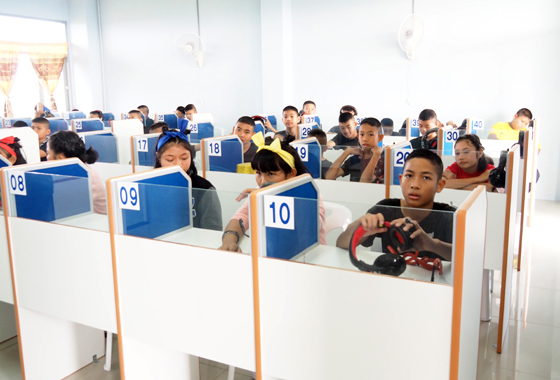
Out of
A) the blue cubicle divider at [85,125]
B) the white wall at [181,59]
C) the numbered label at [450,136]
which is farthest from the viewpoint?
the white wall at [181,59]

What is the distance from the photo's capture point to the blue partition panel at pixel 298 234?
167cm

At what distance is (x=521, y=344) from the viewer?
2.85 m

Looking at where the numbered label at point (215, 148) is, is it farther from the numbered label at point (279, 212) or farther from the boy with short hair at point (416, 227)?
the boy with short hair at point (416, 227)

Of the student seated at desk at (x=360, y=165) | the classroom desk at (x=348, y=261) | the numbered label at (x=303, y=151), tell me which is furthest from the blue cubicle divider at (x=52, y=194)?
the student seated at desk at (x=360, y=165)

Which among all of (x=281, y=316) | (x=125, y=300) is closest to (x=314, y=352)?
(x=281, y=316)

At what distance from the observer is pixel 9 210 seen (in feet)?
7.97

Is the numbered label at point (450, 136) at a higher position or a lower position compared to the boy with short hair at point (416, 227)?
higher

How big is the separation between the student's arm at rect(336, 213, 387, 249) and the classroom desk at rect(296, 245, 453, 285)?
0.03 meters

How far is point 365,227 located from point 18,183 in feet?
5.64

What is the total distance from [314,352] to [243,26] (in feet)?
26.1

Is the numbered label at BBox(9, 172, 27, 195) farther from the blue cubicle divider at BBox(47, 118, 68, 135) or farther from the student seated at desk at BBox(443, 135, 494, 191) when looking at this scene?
the blue cubicle divider at BBox(47, 118, 68, 135)

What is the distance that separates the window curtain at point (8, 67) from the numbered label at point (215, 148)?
8.57 metres

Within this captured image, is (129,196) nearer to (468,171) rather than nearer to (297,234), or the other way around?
(297,234)

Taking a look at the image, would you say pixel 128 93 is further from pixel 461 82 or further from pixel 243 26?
pixel 461 82
